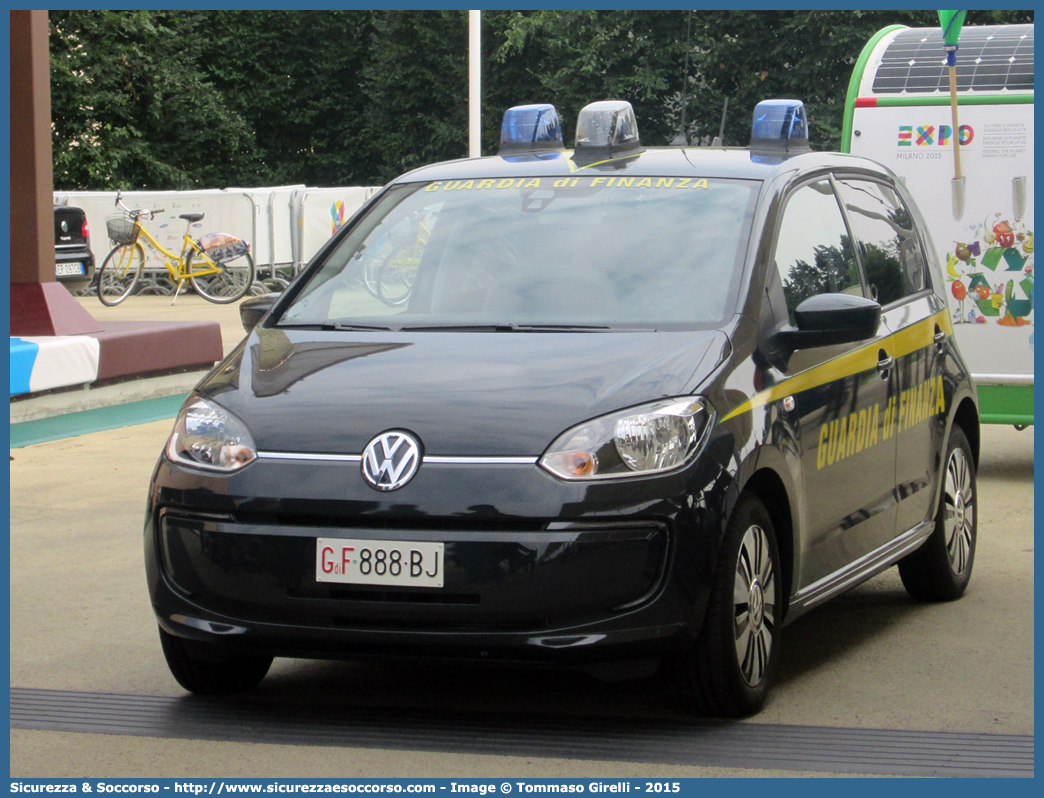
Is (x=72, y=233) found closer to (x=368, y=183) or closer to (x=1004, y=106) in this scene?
(x=1004, y=106)

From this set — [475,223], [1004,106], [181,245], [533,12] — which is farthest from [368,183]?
[475,223]

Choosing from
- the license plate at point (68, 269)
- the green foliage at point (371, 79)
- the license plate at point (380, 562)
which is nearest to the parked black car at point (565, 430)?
the license plate at point (380, 562)

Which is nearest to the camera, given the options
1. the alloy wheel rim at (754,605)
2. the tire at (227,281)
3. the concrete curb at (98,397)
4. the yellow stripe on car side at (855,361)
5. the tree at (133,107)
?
the alloy wheel rim at (754,605)

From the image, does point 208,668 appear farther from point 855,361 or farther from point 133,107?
point 133,107

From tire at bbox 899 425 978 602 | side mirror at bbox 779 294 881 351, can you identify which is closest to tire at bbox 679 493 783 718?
side mirror at bbox 779 294 881 351

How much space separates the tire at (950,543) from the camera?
6363mm

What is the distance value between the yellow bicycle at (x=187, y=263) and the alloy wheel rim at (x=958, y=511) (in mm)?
20185

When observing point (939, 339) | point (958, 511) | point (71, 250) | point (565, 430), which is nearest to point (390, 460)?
point (565, 430)

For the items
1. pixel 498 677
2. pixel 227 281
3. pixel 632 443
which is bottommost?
pixel 227 281

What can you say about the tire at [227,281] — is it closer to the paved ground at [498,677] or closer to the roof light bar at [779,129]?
the paved ground at [498,677]

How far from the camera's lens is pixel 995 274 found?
1004cm

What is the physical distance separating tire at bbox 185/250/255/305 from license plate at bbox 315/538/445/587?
72.3 feet

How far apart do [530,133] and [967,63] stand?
4735 mm
